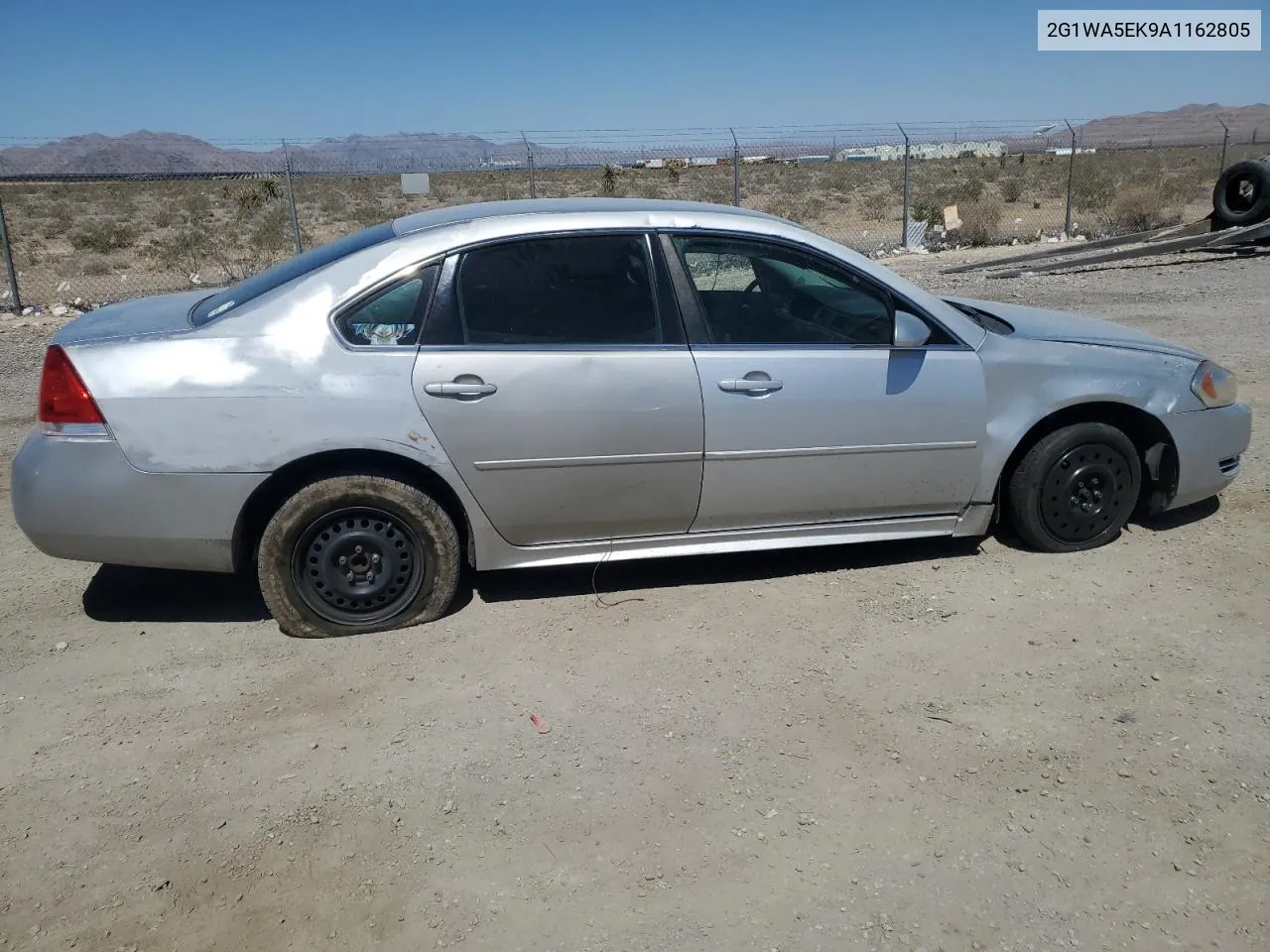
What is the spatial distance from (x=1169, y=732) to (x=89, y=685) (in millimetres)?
3869

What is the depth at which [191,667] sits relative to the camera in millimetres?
4203

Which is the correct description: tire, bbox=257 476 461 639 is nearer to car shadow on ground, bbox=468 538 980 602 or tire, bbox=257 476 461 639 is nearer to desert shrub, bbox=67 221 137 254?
car shadow on ground, bbox=468 538 980 602

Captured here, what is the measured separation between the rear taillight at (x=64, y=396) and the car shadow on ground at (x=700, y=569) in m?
1.74

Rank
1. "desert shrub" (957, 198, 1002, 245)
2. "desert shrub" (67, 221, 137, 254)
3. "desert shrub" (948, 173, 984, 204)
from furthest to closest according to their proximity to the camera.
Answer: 1. "desert shrub" (948, 173, 984, 204)
2. "desert shrub" (67, 221, 137, 254)
3. "desert shrub" (957, 198, 1002, 245)

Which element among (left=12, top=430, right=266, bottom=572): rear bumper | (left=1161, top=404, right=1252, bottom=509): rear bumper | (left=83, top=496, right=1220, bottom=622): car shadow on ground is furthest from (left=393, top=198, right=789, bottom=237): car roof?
(left=1161, top=404, right=1252, bottom=509): rear bumper

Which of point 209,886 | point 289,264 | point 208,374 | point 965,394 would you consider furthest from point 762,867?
point 289,264

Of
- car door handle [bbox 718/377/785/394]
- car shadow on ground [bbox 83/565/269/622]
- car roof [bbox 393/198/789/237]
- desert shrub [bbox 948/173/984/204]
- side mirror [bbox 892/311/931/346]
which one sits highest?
car roof [bbox 393/198/789/237]

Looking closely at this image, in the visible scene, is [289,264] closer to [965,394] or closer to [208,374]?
[208,374]

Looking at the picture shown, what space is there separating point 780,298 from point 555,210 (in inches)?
40.6

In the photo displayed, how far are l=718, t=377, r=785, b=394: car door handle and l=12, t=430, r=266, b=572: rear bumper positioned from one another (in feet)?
6.04

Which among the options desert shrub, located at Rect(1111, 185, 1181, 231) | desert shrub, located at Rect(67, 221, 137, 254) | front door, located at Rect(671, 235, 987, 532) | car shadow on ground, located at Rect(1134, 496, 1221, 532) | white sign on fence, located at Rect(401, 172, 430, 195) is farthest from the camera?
desert shrub, located at Rect(67, 221, 137, 254)

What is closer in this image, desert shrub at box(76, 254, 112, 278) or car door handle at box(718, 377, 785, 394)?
car door handle at box(718, 377, 785, 394)

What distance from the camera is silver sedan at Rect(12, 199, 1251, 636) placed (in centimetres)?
408

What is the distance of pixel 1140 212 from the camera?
71.4ft
